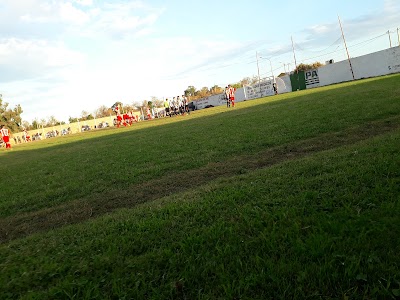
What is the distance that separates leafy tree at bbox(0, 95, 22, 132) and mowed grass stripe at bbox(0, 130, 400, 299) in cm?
6902

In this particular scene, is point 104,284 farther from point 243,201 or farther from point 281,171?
point 281,171

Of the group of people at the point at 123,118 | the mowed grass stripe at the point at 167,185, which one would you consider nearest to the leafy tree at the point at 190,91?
the group of people at the point at 123,118

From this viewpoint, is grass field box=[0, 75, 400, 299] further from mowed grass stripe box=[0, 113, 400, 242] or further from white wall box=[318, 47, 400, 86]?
white wall box=[318, 47, 400, 86]

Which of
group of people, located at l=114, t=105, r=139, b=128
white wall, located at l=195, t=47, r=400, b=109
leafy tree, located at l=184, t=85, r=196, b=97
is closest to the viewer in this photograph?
group of people, located at l=114, t=105, r=139, b=128

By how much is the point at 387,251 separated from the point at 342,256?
40cm

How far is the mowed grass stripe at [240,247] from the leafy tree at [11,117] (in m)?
69.0

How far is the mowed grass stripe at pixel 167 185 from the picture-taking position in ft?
19.0

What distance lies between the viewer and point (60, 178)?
9344 mm

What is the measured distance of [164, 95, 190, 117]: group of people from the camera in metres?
38.1

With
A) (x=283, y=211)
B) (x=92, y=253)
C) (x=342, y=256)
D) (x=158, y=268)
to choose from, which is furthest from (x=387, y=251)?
(x=92, y=253)

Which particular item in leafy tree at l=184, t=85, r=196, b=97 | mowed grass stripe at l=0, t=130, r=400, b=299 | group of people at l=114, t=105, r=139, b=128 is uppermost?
leafy tree at l=184, t=85, r=196, b=97

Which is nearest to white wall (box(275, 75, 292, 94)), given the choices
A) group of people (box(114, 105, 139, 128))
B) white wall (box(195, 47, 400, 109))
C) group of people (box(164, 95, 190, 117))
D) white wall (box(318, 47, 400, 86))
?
white wall (box(195, 47, 400, 109))

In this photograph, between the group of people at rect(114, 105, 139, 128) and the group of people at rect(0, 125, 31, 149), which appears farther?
the group of people at rect(114, 105, 139, 128)

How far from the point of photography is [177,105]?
1551 inches
